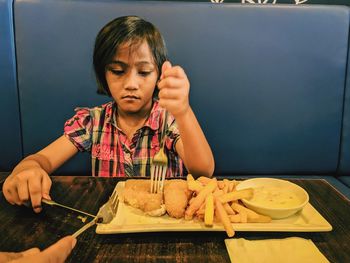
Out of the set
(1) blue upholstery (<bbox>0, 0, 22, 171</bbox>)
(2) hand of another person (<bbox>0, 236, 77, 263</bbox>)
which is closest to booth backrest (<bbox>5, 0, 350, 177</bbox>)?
(1) blue upholstery (<bbox>0, 0, 22, 171</bbox>)

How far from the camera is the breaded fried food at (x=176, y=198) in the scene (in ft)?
2.90

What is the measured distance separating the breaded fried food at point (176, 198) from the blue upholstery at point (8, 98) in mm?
1191

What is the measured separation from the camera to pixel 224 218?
0.82 meters

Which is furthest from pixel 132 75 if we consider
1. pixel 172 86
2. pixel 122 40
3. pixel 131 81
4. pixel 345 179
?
pixel 345 179

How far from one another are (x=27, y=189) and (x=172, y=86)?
497 millimetres

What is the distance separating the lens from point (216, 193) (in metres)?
0.92

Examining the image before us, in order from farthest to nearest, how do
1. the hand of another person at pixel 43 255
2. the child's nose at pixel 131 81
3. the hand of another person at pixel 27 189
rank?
the child's nose at pixel 131 81, the hand of another person at pixel 27 189, the hand of another person at pixel 43 255

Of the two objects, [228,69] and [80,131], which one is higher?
[228,69]

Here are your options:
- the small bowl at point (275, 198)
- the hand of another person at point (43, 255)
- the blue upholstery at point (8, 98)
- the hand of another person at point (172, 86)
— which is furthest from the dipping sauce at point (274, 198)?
the blue upholstery at point (8, 98)

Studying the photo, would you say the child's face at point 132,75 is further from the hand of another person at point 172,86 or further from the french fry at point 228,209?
the french fry at point 228,209

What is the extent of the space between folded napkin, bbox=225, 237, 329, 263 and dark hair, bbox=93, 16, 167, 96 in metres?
0.93

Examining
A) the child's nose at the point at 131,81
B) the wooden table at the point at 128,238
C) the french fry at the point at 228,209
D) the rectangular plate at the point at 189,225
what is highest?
the child's nose at the point at 131,81

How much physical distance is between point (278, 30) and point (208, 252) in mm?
1391

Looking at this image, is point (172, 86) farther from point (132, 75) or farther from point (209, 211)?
point (132, 75)
